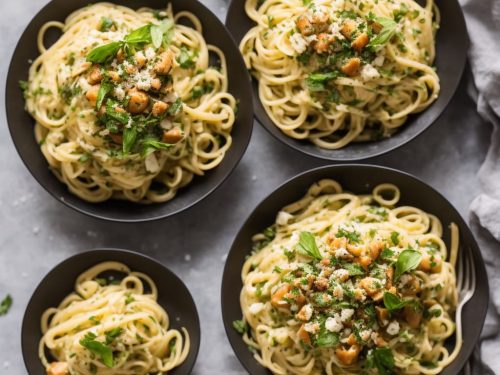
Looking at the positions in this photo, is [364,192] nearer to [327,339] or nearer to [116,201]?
[327,339]

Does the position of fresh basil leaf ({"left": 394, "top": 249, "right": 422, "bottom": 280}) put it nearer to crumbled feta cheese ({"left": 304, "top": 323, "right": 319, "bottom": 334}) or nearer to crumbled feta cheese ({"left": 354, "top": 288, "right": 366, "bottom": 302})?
crumbled feta cheese ({"left": 354, "top": 288, "right": 366, "bottom": 302})

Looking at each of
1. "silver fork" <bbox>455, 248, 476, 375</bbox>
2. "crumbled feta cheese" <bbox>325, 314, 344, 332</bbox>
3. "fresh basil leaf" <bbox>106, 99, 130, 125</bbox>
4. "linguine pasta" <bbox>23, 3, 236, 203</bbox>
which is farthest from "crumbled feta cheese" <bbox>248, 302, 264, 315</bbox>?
"fresh basil leaf" <bbox>106, 99, 130, 125</bbox>

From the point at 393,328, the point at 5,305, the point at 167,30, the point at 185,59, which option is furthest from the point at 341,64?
the point at 5,305

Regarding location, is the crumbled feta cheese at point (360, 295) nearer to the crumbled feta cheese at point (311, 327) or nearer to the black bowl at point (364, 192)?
the crumbled feta cheese at point (311, 327)

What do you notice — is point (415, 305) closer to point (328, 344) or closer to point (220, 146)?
point (328, 344)

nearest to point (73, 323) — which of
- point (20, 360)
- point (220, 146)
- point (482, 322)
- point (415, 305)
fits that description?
point (20, 360)

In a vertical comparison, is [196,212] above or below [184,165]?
below
